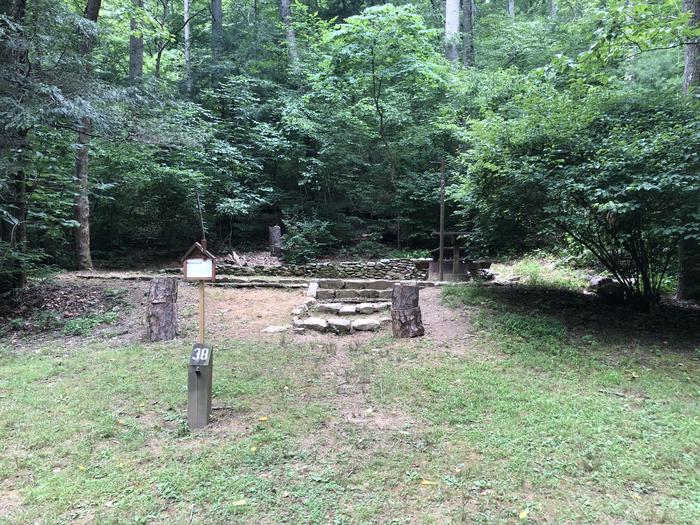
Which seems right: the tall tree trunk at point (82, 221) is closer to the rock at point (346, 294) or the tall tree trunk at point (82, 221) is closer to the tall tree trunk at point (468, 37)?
the rock at point (346, 294)

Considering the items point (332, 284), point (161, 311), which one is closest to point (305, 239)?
point (332, 284)

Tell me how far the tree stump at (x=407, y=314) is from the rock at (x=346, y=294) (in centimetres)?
245

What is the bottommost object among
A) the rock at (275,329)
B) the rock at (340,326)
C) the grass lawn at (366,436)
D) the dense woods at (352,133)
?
the grass lawn at (366,436)

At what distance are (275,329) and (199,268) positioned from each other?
9.33 ft

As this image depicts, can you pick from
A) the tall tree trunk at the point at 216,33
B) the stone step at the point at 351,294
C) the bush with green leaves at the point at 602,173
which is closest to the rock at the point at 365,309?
the stone step at the point at 351,294

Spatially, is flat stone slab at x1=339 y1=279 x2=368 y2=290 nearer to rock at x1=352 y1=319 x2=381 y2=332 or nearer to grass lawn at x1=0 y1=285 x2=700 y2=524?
rock at x1=352 y1=319 x2=381 y2=332

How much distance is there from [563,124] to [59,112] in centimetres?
695

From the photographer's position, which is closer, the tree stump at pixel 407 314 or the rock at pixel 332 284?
the tree stump at pixel 407 314

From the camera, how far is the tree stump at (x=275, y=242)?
12375 mm

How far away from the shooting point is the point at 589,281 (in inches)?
325

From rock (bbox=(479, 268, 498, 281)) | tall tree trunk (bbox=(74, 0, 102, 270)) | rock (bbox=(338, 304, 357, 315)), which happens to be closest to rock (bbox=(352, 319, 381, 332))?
rock (bbox=(338, 304, 357, 315))

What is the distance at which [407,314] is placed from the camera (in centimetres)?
571

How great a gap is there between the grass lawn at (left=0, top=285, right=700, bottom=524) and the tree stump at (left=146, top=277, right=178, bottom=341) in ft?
1.89

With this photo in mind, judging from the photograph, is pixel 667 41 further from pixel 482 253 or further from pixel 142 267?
pixel 142 267
